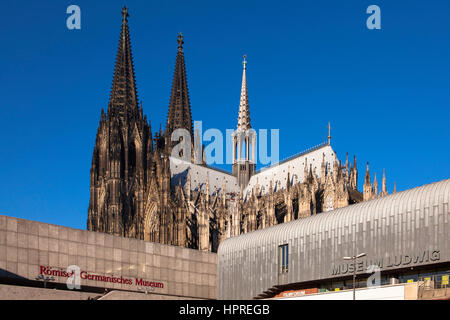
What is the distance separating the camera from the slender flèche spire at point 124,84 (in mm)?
89625

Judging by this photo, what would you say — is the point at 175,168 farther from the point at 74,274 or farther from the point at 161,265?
the point at 74,274

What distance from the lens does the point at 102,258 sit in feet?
148

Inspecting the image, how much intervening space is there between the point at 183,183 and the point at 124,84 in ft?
48.4

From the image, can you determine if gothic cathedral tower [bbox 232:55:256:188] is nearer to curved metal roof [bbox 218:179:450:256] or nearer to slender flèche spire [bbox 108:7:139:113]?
slender flèche spire [bbox 108:7:139:113]

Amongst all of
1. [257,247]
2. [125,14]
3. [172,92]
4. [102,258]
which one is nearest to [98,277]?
[102,258]

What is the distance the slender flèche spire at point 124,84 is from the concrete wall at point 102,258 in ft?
135

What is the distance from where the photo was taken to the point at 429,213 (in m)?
38.0

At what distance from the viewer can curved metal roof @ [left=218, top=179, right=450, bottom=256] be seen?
125 ft

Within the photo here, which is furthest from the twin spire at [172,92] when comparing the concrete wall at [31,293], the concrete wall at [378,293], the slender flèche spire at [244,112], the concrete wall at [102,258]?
the concrete wall at [378,293]

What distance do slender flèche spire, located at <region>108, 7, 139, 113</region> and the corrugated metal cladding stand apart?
137 feet

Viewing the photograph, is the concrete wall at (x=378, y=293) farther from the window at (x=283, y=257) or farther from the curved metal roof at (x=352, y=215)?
the window at (x=283, y=257)

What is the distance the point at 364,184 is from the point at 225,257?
16.5 metres

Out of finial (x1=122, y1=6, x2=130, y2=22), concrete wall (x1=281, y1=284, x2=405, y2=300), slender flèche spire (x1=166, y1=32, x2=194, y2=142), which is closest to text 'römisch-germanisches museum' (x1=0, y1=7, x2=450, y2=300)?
concrete wall (x1=281, y1=284, x2=405, y2=300)
